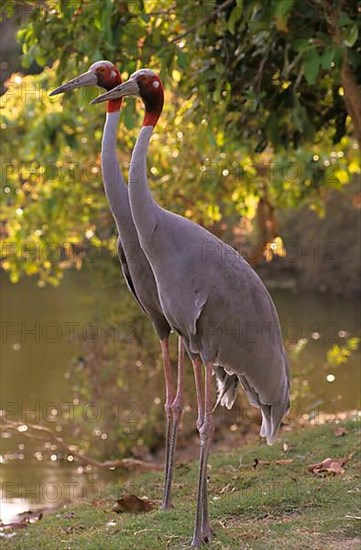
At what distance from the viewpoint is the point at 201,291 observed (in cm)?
495

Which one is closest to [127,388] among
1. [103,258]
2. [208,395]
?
[103,258]

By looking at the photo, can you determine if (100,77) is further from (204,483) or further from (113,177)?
(204,483)

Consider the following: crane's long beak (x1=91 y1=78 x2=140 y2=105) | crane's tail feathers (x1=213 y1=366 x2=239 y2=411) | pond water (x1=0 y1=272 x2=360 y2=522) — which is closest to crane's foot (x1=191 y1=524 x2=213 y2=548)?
crane's tail feathers (x1=213 y1=366 x2=239 y2=411)

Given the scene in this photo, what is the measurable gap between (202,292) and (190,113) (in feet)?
13.5

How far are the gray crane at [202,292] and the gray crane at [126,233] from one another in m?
0.33

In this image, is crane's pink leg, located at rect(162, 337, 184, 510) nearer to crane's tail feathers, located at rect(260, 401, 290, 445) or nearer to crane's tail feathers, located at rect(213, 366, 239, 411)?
crane's tail feathers, located at rect(213, 366, 239, 411)

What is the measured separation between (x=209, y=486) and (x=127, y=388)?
18.9ft

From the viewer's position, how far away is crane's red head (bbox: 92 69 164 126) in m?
5.32

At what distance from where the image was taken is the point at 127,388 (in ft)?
40.4

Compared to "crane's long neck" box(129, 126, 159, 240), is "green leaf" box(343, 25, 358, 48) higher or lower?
higher

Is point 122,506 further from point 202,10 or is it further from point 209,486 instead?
point 202,10

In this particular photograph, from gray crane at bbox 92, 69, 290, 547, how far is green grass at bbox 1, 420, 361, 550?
34 centimetres

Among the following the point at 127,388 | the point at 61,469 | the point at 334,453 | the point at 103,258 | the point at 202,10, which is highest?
the point at 202,10

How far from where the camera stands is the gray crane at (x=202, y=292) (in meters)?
4.97
